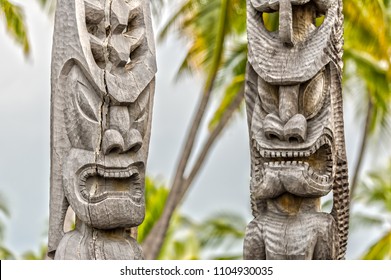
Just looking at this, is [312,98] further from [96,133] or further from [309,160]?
[96,133]

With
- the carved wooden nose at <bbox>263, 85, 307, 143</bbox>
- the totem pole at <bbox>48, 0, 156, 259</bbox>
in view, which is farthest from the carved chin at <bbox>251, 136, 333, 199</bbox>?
the totem pole at <bbox>48, 0, 156, 259</bbox>

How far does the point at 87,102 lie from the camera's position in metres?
8.53

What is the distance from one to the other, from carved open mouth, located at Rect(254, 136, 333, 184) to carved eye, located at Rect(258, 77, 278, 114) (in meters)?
0.29

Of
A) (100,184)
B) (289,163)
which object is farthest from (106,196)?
(289,163)

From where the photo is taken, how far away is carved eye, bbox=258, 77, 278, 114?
28.1ft

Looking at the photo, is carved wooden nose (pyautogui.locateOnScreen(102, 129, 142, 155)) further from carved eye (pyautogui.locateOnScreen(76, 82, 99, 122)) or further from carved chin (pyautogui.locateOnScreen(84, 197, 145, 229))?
carved chin (pyautogui.locateOnScreen(84, 197, 145, 229))

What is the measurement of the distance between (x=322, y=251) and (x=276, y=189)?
56cm

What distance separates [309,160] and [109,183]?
4.94ft

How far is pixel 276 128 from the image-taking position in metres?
8.40

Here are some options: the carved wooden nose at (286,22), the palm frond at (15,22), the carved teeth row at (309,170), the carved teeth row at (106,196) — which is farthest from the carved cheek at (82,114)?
the palm frond at (15,22)

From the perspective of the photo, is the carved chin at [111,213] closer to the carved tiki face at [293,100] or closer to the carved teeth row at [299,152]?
the carved tiki face at [293,100]

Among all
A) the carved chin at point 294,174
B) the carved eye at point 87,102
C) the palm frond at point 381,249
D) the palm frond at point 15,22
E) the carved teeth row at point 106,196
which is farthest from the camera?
the palm frond at point 381,249

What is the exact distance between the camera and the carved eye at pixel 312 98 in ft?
28.0

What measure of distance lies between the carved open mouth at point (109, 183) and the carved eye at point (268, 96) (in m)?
1.09
